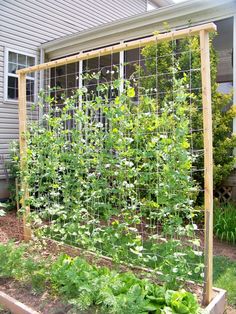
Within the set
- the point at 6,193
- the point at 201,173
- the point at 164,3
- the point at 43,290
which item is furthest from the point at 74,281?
the point at 164,3

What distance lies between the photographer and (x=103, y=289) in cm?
239

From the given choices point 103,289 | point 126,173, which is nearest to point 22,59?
point 126,173

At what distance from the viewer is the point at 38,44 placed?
8.44 m

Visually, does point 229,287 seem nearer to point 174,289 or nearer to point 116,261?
point 174,289

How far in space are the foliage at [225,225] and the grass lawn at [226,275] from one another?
2.04 feet

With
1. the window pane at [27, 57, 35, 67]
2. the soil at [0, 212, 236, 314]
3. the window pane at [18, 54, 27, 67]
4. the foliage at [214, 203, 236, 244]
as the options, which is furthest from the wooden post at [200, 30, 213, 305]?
the window pane at [27, 57, 35, 67]

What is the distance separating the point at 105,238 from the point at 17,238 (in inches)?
80.5

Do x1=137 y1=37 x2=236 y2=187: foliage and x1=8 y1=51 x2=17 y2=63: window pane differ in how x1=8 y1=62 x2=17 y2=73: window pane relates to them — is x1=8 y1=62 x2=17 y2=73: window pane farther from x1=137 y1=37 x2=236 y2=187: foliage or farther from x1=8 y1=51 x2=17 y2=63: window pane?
x1=137 y1=37 x2=236 y2=187: foliage

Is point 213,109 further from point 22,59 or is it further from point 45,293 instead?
point 22,59

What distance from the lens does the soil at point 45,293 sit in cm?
262

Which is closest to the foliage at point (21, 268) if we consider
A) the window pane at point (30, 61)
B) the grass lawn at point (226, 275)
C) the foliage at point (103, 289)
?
the foliage at point (103, 289)

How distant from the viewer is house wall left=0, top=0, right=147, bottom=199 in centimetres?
764

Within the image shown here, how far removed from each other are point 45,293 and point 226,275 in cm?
191

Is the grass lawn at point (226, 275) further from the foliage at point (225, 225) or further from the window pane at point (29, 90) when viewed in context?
the window pane at point (29, 90)
